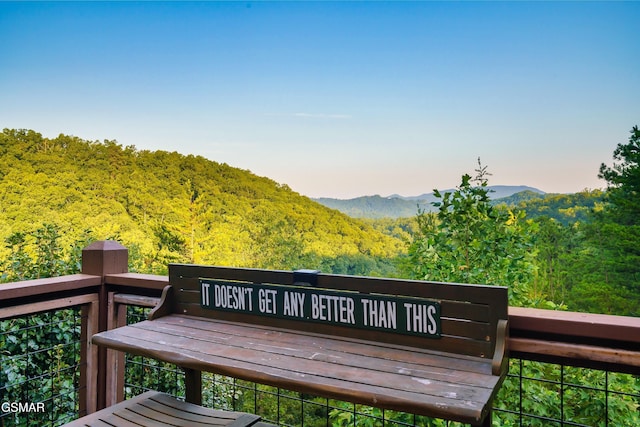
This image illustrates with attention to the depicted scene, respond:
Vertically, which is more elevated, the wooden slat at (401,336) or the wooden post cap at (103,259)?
the wooden post cap at (103,259)

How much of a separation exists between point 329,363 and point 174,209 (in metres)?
18.9

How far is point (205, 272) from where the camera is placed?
178cm

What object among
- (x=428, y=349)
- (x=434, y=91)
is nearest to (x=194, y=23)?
(x=434, y=91)

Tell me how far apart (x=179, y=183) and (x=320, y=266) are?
25.5 feet

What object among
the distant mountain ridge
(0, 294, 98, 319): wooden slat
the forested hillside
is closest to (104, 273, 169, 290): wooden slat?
(0, 294, 98, 319): wooden slat

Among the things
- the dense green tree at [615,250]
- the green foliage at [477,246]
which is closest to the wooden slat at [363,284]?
the green foliage at [477,246]

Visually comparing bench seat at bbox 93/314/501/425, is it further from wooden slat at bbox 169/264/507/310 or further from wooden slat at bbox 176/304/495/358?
wooden slat at bbox 169/264/507/310

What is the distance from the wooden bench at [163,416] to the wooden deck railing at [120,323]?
51cm

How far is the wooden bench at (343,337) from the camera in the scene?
3.52 ft

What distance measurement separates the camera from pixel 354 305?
56.8 inches

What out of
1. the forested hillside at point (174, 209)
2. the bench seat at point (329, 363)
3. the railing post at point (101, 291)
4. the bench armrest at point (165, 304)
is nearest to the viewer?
the bench seat at point (329, 363)

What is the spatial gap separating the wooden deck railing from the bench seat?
178mm

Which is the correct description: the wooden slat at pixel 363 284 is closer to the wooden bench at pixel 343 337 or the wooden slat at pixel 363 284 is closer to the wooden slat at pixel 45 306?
the wooden bench at pixel 343 337

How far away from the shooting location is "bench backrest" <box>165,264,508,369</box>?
126cm
